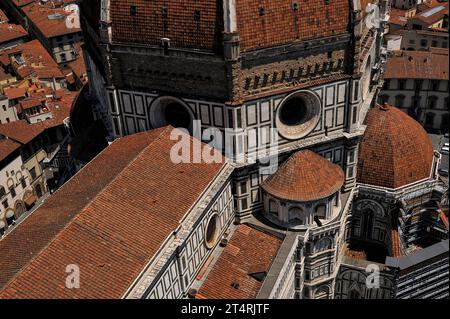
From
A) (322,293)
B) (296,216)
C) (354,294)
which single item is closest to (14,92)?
(296,216)

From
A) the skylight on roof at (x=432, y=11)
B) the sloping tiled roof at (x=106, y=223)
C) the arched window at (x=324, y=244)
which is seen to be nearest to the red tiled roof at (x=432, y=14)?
the skylight on roof at (x=432, y=11)

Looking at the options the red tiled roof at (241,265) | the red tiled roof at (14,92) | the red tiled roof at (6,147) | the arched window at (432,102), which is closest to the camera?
the red tiled roof at (241,265)

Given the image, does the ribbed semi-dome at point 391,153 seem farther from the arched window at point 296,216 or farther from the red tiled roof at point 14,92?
the red tiled roof at point 14,92

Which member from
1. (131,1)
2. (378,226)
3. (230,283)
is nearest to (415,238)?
(378,226)

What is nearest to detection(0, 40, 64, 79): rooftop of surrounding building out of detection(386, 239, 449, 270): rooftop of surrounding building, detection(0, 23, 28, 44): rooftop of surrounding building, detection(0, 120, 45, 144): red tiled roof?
detection(0, 23, 28, 44): rooftop of surrounding building

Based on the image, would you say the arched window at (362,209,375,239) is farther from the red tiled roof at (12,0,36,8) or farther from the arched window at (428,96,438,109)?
the red tiled roof at (12,0,36,8)

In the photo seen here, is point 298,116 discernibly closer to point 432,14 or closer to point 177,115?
point 177,115

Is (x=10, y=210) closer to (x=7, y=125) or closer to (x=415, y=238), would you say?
(x=7, y=125)
